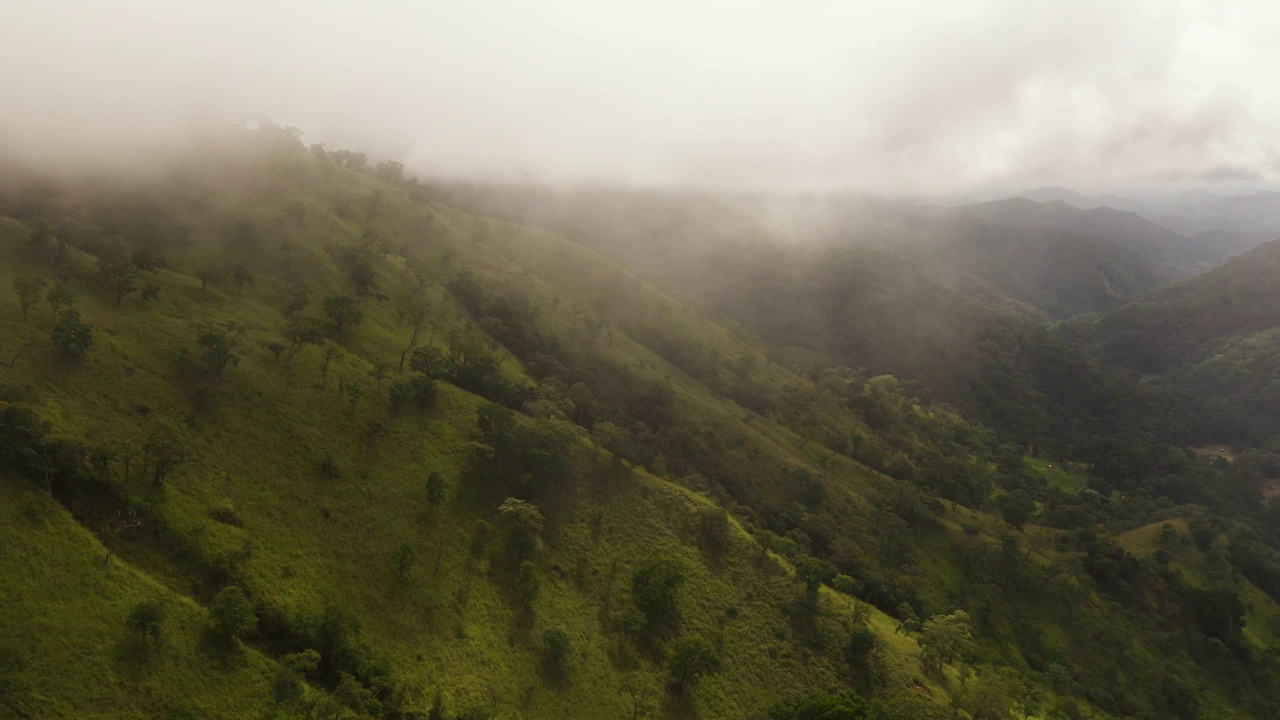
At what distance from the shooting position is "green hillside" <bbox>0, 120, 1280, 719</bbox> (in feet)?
198

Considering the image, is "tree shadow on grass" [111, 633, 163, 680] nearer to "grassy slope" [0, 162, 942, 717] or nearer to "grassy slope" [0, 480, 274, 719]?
→ "grassy slope" [0, 480, 274, 719]

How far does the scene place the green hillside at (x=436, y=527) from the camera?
60250 millimetres

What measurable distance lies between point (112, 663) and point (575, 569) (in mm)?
49123

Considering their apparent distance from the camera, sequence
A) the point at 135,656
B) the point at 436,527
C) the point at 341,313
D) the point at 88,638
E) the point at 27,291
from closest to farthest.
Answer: the point at 88,638 < the point at 135,656 < the point at 27,291 < the point at 436,527 < the point at 341,313

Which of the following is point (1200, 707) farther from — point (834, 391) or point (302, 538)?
point (302, 538)

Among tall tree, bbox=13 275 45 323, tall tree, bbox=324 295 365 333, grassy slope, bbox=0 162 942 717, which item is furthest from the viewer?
tall tree, bbox=324 295 365 333

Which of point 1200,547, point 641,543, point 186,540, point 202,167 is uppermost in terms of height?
point 202,167

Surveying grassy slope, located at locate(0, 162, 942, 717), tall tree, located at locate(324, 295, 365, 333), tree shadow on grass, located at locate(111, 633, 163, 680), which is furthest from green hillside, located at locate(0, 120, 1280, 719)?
tall tree, located at locate(324, 295, 365, 333)

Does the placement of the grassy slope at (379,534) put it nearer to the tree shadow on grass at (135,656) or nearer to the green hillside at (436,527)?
the green hillside at (436,527)

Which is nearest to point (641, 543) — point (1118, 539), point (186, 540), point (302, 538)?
point (302, 538)

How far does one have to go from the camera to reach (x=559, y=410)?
109625mm

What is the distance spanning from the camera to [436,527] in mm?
81812

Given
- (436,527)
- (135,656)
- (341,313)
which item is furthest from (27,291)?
(436,527)

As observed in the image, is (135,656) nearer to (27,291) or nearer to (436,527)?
(436,527)
